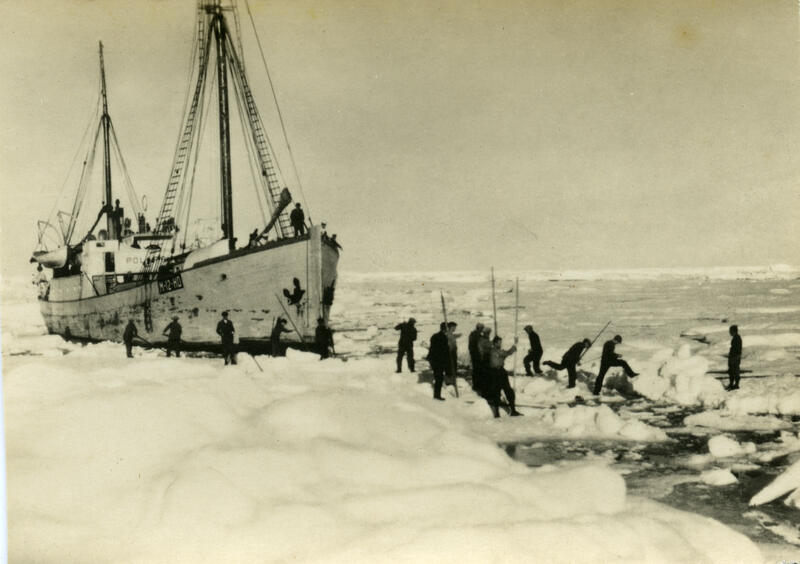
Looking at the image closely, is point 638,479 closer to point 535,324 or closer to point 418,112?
point 535,324

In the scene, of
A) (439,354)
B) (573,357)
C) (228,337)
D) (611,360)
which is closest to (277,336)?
(228,337)

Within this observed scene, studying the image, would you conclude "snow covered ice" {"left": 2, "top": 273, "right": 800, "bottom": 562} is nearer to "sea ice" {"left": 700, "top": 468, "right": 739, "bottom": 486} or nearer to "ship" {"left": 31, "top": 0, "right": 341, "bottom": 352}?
"sea ice" {"left": 700, "top": 468, "right": 739, "bottom": 486}

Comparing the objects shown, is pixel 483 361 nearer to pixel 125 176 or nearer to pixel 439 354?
pixel 439 354

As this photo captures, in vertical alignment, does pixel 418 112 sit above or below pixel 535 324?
above

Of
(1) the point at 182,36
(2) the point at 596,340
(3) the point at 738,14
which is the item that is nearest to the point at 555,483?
(2) the point at 596,340

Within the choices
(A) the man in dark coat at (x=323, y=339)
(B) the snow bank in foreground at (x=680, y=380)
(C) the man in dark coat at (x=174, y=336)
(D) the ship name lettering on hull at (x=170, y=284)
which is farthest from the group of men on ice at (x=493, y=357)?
(D) the ship name lettering on hull at (x=170, y=284)

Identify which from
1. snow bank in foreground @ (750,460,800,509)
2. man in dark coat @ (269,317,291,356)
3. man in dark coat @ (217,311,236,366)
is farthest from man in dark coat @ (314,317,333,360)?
snow bank in foreground @ (750,460,800,509)
